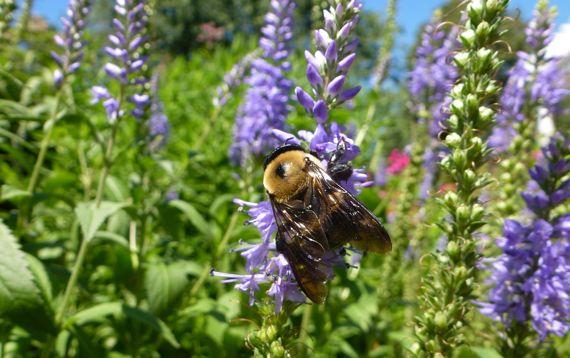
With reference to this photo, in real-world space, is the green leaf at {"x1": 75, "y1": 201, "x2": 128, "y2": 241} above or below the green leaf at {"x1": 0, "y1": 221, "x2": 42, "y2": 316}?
above

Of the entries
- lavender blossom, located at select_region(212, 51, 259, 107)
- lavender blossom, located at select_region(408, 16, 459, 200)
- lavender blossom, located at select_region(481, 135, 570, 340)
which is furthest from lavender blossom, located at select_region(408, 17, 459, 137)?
lavender blossom, located at select_region(481, 135, 570, 340)

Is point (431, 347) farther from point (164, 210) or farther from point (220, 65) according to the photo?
point (220, 65)

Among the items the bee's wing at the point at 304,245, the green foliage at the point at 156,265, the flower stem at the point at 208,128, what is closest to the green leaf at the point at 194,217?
the green foliage at the point at 156,265

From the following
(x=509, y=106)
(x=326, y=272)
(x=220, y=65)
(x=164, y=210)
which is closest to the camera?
(x=326, y=272)

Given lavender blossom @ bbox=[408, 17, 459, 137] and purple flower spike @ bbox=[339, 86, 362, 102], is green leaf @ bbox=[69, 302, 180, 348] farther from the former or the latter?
lavender blossom @ bbox=[408, 17, 459, 137]

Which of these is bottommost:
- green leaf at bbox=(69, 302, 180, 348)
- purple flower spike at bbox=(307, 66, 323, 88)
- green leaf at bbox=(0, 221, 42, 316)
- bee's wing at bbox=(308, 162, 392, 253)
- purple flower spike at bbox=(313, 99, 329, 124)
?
green leaf at bbox=(69, 302, 180, 348)

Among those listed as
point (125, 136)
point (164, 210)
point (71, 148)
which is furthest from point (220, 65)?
point (164, 210)

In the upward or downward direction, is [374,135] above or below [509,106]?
below
